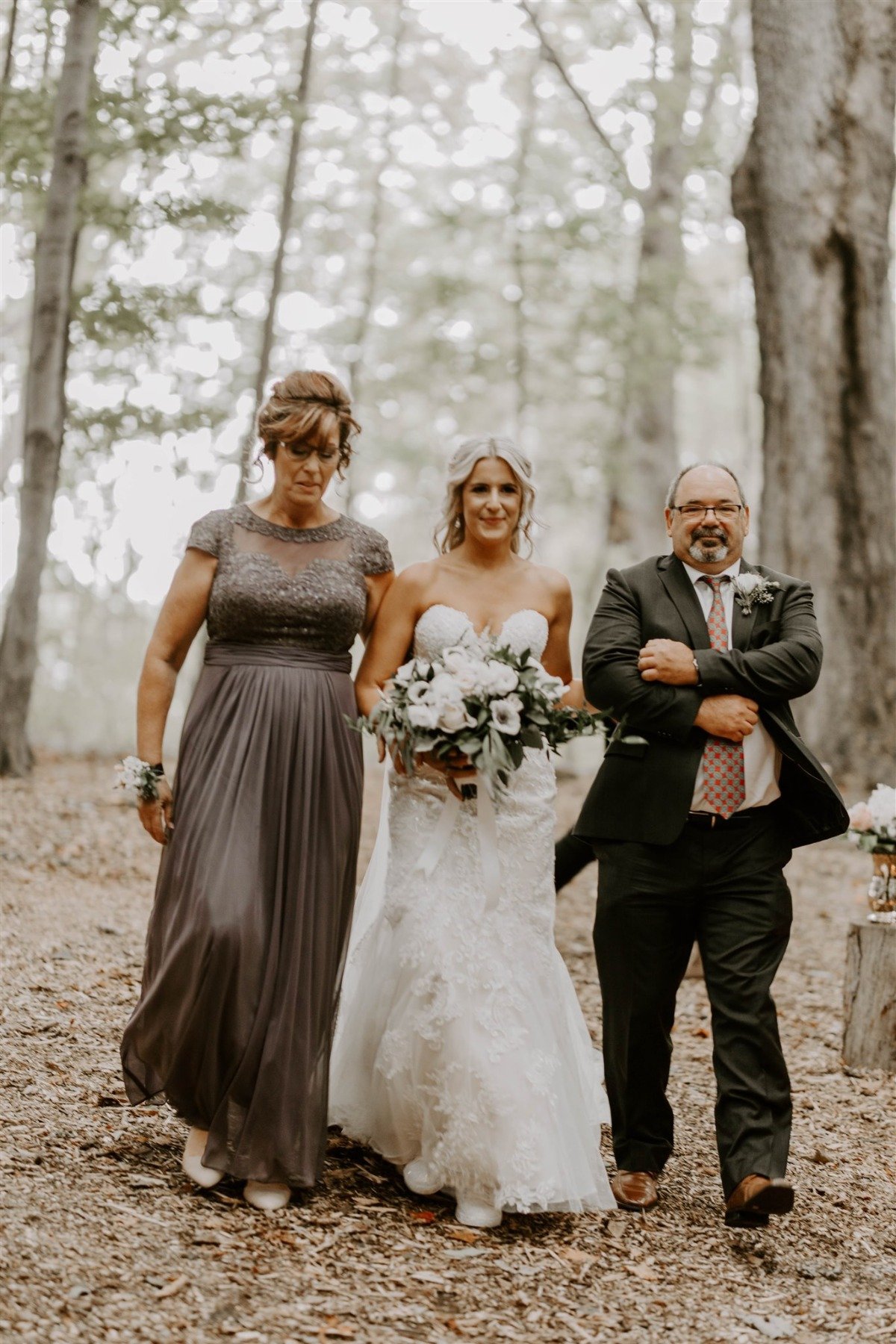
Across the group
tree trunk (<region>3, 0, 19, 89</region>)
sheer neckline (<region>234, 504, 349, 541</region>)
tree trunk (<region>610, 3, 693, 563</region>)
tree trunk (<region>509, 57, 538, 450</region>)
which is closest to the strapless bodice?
sheer neckline (<region>234, 504, 349, 541</region>)

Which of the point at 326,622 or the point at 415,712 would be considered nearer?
the point at 415,712

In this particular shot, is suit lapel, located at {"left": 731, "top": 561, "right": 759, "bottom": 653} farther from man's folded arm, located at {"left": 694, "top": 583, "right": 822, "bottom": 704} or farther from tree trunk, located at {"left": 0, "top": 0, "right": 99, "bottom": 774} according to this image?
tree trunk, located at {"left": 0, "top": 0, "right": 99, "bottom": 774}

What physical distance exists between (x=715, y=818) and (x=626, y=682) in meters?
0.55

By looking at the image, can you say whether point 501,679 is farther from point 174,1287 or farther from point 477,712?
point 174,1287

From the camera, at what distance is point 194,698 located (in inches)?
179

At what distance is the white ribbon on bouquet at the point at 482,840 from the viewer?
179 inches

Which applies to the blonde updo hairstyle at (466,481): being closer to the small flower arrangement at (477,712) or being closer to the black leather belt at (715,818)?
the small flower arrangement at (477,712)

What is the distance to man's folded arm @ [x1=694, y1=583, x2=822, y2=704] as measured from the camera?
14.7 ft

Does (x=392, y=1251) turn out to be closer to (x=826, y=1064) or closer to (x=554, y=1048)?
(x=554, y=1048)

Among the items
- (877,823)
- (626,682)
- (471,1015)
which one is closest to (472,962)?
(471,1015)

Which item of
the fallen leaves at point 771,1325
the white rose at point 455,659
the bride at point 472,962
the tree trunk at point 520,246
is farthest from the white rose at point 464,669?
the tree trunk at point 520,246

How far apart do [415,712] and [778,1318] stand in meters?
2.02

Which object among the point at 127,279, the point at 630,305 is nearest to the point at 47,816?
the point at 127,279

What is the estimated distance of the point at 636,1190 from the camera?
15.0 ft
